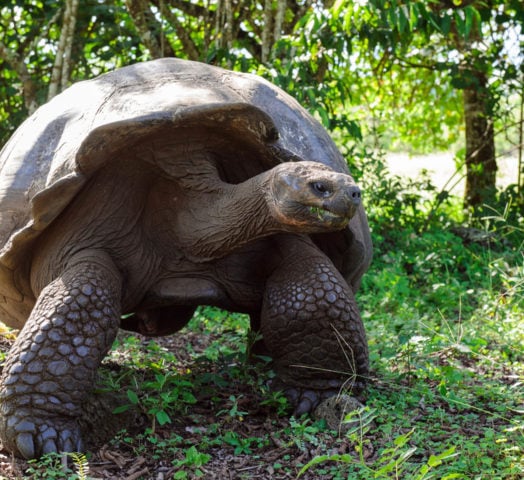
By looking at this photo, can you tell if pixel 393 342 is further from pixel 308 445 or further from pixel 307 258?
pixel 308 445

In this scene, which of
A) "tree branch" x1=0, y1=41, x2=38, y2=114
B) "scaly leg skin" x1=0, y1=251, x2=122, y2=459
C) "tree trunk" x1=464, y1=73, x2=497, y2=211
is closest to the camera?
"scaly leg skin" x1=0, y1=251, x2=122, y2=459

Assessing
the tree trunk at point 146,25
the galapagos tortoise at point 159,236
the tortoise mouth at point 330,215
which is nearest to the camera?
the tortoise mouth at point 330,215

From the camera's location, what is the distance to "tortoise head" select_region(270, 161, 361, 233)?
9.04 ft

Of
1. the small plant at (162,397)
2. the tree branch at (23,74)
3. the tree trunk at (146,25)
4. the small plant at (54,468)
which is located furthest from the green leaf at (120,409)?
the tree branch at (23,74)

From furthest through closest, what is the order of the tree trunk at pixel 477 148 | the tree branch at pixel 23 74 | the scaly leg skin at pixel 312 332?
the tree trunk at pixel 477 148 → the tree branch at pixel 23 74 → the scaly leg skin at pixel 312 332

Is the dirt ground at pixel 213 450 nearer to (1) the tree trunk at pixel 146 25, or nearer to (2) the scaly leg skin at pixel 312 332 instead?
(2) the scaly leg skin at pixel 312 332

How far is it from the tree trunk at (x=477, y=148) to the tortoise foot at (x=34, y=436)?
601cm

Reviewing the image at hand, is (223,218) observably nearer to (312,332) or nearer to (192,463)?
(312,332)

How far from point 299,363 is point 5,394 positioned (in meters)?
1.16

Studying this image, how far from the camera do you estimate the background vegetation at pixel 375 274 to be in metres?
2.93

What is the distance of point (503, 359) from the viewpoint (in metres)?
4.07

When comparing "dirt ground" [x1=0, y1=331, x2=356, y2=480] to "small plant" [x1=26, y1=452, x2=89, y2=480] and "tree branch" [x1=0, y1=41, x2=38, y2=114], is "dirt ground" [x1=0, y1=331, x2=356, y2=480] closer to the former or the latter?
"small plant" [x1=26, y1=452, x2=89, y2=480]

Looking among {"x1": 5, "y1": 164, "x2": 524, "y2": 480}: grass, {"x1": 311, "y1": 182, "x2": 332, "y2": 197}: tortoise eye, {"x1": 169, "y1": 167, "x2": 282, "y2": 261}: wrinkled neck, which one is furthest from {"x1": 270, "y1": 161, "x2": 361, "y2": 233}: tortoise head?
{"x1": 5, "y1": 164, "x2": 524, "y2": 480}: grass

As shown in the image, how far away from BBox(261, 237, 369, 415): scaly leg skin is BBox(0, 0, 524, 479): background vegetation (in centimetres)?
13
